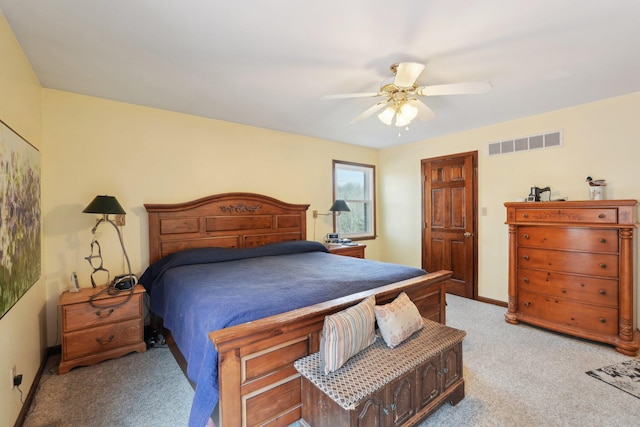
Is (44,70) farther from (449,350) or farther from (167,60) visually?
(449,350)

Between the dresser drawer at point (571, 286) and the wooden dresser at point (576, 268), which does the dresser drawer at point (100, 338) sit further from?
the dresser drawer at point (571, 286)

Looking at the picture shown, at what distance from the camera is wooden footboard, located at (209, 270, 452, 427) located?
1487mm

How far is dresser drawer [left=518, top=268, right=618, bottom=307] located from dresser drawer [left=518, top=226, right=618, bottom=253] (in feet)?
0.97

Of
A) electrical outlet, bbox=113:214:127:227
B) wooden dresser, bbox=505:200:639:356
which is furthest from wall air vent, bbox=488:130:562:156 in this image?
electrical outlet, bbox=113:214:127:227

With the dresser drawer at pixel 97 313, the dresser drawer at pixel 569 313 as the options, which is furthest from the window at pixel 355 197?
the dresser drawer at pixel 97 313

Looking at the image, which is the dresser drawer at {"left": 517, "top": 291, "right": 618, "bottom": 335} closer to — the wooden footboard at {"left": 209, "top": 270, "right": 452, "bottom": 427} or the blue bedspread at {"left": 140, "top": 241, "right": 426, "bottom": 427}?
the blue bedspread at {"left": 140, "top": 241, "right": 426, "bottom": 427}

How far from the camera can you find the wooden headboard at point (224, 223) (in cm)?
320

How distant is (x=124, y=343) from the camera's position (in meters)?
2.62

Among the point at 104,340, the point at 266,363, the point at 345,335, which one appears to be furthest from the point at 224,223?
the point at 345,335

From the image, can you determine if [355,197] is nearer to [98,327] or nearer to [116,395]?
[98,327]

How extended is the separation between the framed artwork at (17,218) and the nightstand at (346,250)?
3076 mm

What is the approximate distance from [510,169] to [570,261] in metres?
1.39

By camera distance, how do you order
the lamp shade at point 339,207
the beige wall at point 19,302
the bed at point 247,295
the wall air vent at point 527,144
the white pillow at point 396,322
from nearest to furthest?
the bed at point 247,295
the beige wall at point 19,302
the white pillow at point 396,322
the wall air vent at point 527,144
the lamp shade at point 339,207

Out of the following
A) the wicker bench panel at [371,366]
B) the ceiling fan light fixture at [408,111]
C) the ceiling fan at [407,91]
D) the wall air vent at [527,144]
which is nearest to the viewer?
the wicker bench panel at [371,366]
